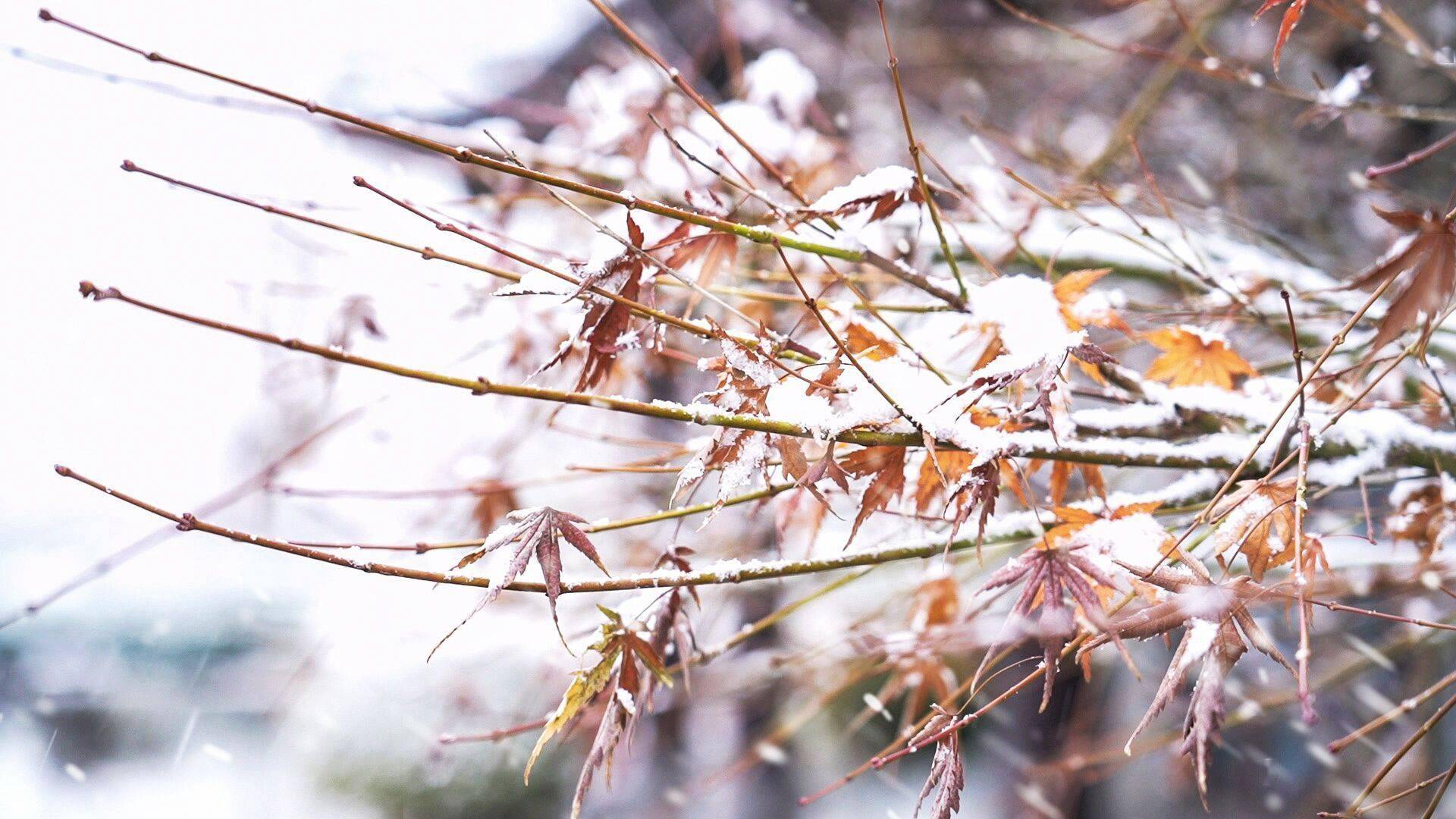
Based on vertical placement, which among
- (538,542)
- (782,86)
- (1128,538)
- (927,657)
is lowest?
(927,657)

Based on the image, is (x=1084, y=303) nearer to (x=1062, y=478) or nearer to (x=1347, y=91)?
(x=1062, y=478)

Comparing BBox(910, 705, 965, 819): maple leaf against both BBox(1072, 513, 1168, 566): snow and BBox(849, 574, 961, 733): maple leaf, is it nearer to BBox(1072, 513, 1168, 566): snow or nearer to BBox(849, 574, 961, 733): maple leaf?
BBox(1072, 513, 1168, 566): snow

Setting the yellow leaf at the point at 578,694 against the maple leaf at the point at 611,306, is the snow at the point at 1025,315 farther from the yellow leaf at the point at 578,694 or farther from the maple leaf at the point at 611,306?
the yellow leaf at the point at 578,694

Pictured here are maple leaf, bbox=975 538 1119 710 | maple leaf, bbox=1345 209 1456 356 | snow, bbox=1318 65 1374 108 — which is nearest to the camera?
maple leaf, bbox=1345 209 1456 356

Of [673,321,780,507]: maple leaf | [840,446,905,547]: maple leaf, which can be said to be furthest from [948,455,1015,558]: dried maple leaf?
[673,321,780,507]: maple leaf

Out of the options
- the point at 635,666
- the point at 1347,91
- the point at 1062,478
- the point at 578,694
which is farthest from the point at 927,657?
the point at 1347,91

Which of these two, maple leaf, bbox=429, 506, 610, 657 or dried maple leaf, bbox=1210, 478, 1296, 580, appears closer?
maple leaf, bbox=429, 506, 610, 657

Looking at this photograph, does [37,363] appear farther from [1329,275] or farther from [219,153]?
[1329,275]
